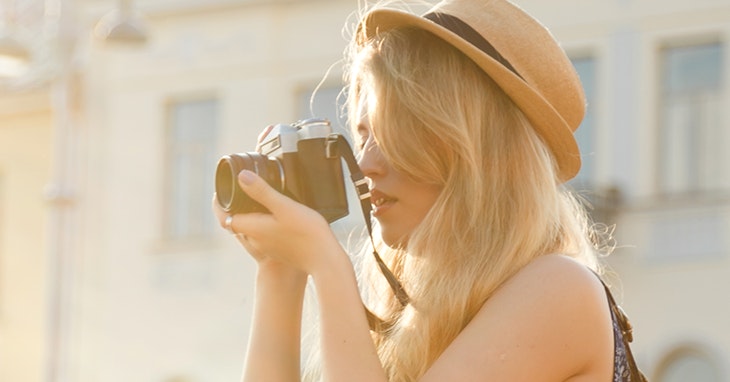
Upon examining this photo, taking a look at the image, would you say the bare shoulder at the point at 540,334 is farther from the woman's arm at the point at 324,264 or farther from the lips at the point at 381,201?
the lips at the point at 381,201

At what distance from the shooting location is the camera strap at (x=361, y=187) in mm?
2342

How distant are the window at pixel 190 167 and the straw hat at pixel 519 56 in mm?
16173

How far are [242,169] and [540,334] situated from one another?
435mm

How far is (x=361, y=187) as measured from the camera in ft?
7.69

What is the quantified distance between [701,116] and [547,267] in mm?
13220

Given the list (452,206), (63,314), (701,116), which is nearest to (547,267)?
(452,206)

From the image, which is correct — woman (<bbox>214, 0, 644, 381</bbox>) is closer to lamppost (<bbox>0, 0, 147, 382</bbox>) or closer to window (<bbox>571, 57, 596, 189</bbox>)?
window (<bbox>571, 57, 596, 189</bbox>)

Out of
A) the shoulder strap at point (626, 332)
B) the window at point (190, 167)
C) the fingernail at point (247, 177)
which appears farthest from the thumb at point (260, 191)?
the window at point (190, 167)

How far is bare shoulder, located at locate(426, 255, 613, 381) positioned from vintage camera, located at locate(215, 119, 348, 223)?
0.26 meters

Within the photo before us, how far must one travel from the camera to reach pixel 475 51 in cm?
236

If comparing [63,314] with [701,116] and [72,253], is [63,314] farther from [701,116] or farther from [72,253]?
[701,116]

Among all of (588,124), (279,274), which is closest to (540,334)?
(279,274)

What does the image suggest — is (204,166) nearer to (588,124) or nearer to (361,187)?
(588,124)

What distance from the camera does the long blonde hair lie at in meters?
2.32
